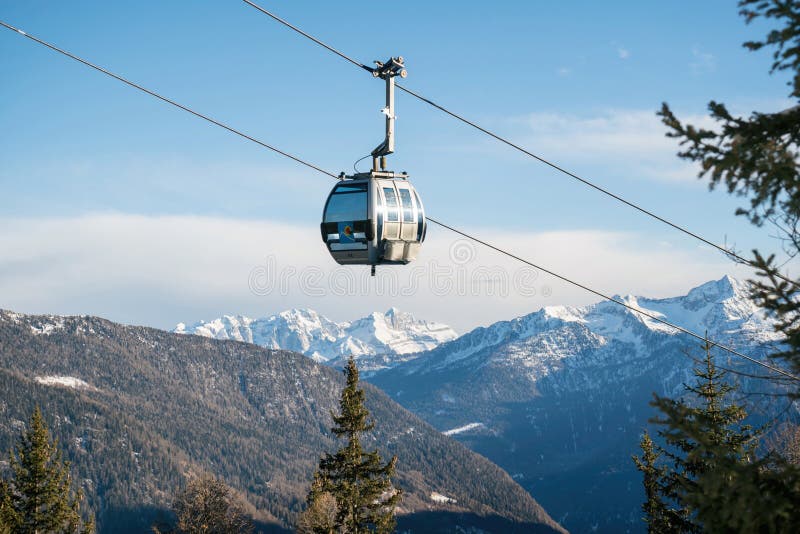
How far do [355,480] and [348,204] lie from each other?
2013cm

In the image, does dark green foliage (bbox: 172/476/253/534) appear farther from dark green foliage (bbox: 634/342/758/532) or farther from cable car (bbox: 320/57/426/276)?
cable car (bbox: 320/57/426/276)

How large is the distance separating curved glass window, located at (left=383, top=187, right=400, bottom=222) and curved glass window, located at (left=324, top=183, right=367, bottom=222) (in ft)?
1.79

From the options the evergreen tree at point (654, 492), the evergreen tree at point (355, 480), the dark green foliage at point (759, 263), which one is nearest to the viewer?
the dark green foliage at point (759, 263)

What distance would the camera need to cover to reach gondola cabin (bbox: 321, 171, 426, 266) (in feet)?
62.9

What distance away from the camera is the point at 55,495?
45000 mm

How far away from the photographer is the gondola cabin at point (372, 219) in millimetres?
19172

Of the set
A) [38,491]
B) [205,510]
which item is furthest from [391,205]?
[205,510]

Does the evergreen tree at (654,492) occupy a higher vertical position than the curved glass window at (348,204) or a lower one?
lower

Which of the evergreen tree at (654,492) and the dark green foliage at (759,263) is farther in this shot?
the evergreen tree at (654,492)

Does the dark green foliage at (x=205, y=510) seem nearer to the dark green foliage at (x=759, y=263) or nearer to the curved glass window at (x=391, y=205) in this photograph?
the curved glass window at (x=391, y=205)

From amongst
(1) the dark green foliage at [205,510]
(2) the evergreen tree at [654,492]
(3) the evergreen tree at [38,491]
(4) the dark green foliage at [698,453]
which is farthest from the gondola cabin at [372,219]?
(1) the dark green foliage at [205,510]

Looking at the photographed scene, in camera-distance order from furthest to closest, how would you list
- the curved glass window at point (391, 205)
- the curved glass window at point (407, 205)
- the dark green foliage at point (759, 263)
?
the curved glass window at point (407, 205) < the curved glass window at point (391, 205) < the dark green foliage at point (759, 263)

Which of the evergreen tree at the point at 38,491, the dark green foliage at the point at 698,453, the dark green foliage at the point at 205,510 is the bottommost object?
the dark green foliage at the point at 205,510

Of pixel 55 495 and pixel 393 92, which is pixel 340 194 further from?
pixel 55 495
